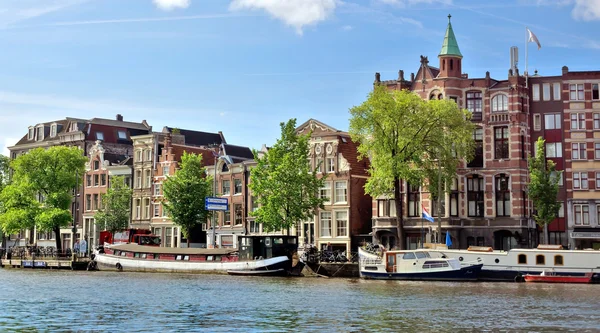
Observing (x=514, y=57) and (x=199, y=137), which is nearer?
(x=514, y=57)

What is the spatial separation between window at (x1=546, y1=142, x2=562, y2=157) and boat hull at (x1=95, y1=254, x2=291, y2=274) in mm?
26389

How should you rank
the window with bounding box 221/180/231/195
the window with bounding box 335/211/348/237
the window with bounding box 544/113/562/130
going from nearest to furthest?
1. the window with bounding box 544/113/562/130
2. the window with bounding box 335/211/348/237
3. the window with bounding box 221/180/231/195

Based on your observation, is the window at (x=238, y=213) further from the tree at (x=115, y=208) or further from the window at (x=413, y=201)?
the window at (x=413, y=201)

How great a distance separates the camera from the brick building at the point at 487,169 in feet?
250

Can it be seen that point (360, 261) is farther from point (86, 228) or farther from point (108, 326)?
point (86, 228)

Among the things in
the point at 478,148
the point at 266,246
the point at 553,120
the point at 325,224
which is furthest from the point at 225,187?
the point at 553,120

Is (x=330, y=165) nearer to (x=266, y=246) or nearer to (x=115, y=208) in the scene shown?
(x=266, y=246)

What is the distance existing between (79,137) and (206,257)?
156 ft

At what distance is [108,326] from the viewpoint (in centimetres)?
3453

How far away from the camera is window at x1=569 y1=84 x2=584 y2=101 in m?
77.9

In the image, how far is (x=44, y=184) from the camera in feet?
322

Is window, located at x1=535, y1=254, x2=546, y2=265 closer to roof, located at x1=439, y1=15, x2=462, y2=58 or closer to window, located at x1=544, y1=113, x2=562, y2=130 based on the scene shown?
window, located at x1=544, y1=113, x2=562, y2=130

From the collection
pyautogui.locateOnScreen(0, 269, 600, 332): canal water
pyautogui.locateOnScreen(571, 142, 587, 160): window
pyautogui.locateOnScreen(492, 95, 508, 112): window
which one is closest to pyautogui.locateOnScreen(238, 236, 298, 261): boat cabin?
pyautogui.locateOnScreen(0, 269, 600, 332): canal water

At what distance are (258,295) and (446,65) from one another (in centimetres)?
3658
